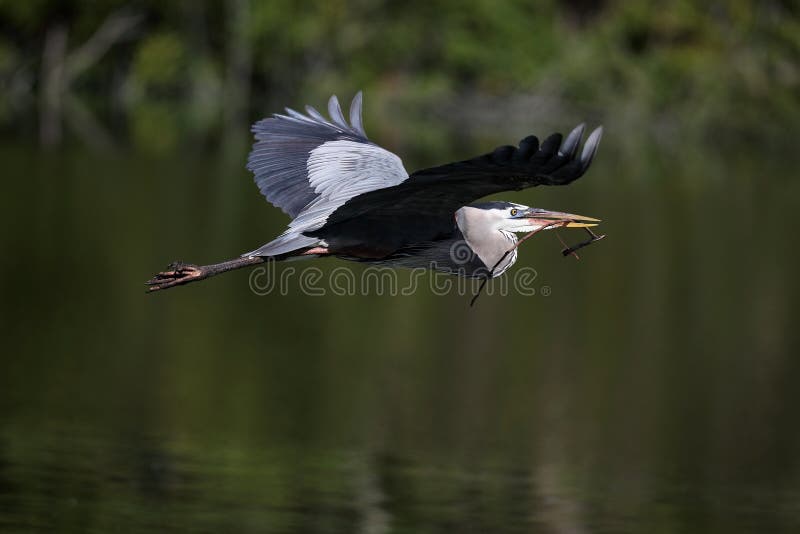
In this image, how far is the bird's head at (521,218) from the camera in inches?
296

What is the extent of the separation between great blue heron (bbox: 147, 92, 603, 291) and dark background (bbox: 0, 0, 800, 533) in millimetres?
10741

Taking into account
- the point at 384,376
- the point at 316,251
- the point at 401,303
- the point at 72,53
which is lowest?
the point at 384,376

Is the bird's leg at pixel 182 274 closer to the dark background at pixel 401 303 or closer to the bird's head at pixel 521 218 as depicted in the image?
the bird's head at pixel 521 218

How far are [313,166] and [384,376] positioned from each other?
2211 cm

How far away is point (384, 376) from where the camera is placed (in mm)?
30141

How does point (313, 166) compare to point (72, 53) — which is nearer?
point (313, 166)

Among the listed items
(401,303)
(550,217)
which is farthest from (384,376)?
(550,217)

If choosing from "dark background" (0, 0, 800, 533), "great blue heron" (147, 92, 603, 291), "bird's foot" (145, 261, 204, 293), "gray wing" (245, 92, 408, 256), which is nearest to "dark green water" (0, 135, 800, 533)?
"dark background" (0, 0, 800, 533)

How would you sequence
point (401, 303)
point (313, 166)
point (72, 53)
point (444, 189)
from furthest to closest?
point (72, 53)
point (401, 303)
point (313, 166)
point (444, 189)

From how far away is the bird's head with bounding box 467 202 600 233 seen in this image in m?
7.52

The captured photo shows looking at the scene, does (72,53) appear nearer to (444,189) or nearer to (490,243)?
(490,243)

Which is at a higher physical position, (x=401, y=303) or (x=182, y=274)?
(x=401, y=303)

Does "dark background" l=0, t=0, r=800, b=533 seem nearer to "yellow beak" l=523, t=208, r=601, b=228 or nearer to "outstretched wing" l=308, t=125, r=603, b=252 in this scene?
"outstretched wing" l=308, t=125, r=603, b=252

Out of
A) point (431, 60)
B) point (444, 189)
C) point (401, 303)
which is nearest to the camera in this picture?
point (444, 189)
